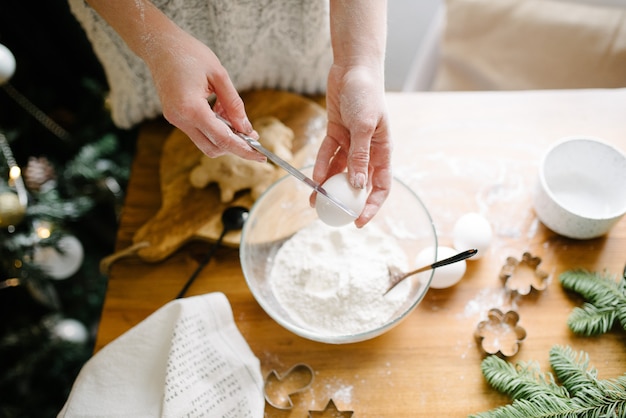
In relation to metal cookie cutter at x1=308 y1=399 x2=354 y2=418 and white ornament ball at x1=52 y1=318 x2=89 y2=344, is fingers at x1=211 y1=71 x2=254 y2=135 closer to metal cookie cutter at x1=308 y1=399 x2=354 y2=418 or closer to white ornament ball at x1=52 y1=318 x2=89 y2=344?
metal cookie cutter at x1=308 y1=399 x2=354 y2=418

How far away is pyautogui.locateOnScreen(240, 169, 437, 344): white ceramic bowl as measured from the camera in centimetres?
100

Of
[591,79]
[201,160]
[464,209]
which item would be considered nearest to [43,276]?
[201,160]

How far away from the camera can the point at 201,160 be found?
1.17 meters

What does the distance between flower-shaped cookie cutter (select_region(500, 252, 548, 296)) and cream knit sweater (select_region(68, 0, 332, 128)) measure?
0.63m

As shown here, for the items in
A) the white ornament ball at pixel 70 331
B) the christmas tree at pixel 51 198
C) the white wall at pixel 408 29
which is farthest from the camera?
the white wall at pixel 408 29

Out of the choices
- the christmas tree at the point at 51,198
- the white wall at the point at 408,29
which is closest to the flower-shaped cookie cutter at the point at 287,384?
the christmas tree at the point at 51,198

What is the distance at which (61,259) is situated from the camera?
1369 mm

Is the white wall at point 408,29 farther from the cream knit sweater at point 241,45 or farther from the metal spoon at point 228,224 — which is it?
the metal spoon at point 228,224

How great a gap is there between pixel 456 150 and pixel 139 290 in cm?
79

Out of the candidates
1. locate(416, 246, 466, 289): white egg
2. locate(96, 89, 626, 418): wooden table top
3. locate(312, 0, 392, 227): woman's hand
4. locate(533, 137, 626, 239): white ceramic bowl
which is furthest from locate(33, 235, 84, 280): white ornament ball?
locate(533, 137, 626, 239): white ceramic bowl

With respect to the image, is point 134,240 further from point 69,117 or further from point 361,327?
point 69,117

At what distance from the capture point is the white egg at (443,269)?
39.0 inches

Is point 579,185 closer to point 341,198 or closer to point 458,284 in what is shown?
point 458,284

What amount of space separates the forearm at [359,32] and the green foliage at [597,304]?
0.59 meters
